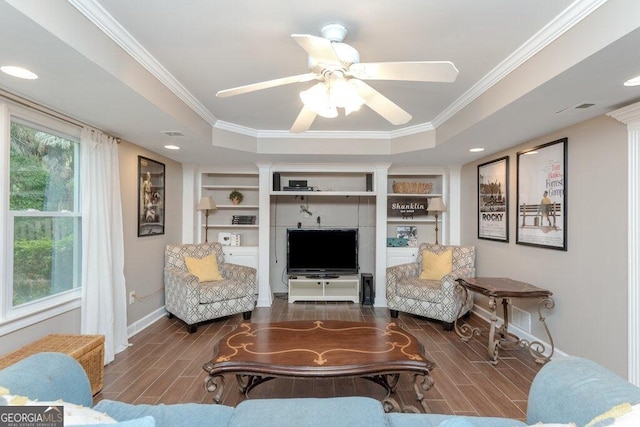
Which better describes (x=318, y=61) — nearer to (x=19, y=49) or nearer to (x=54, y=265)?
(x=19, y=49)

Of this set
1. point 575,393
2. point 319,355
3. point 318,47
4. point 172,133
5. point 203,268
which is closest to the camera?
point 575,393

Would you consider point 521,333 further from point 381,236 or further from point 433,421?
point 433,421

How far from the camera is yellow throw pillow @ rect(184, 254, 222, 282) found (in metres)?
4.31

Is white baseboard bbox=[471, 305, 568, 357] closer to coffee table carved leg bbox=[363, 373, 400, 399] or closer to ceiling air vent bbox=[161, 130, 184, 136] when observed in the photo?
coffee table carved leg bbox=[363, 373, 400, 399]

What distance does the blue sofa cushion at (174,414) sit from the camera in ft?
4.54

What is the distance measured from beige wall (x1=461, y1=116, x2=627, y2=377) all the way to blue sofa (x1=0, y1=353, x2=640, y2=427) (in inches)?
62.9

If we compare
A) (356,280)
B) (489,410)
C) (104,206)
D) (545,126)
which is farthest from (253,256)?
(545,126)

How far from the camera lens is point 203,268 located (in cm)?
436

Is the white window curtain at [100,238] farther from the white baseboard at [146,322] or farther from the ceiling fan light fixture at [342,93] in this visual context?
the ceiling fan light fixture at [342,93]

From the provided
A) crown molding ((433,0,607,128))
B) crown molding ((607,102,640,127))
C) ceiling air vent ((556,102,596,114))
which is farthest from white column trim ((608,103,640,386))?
crown molding ((433,0,607,128))

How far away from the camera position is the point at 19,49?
5.32 feet

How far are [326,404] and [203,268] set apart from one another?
3.28m

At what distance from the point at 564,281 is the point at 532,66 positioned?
198 cm

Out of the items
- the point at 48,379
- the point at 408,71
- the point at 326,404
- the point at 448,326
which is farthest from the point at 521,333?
the point at 48,379
